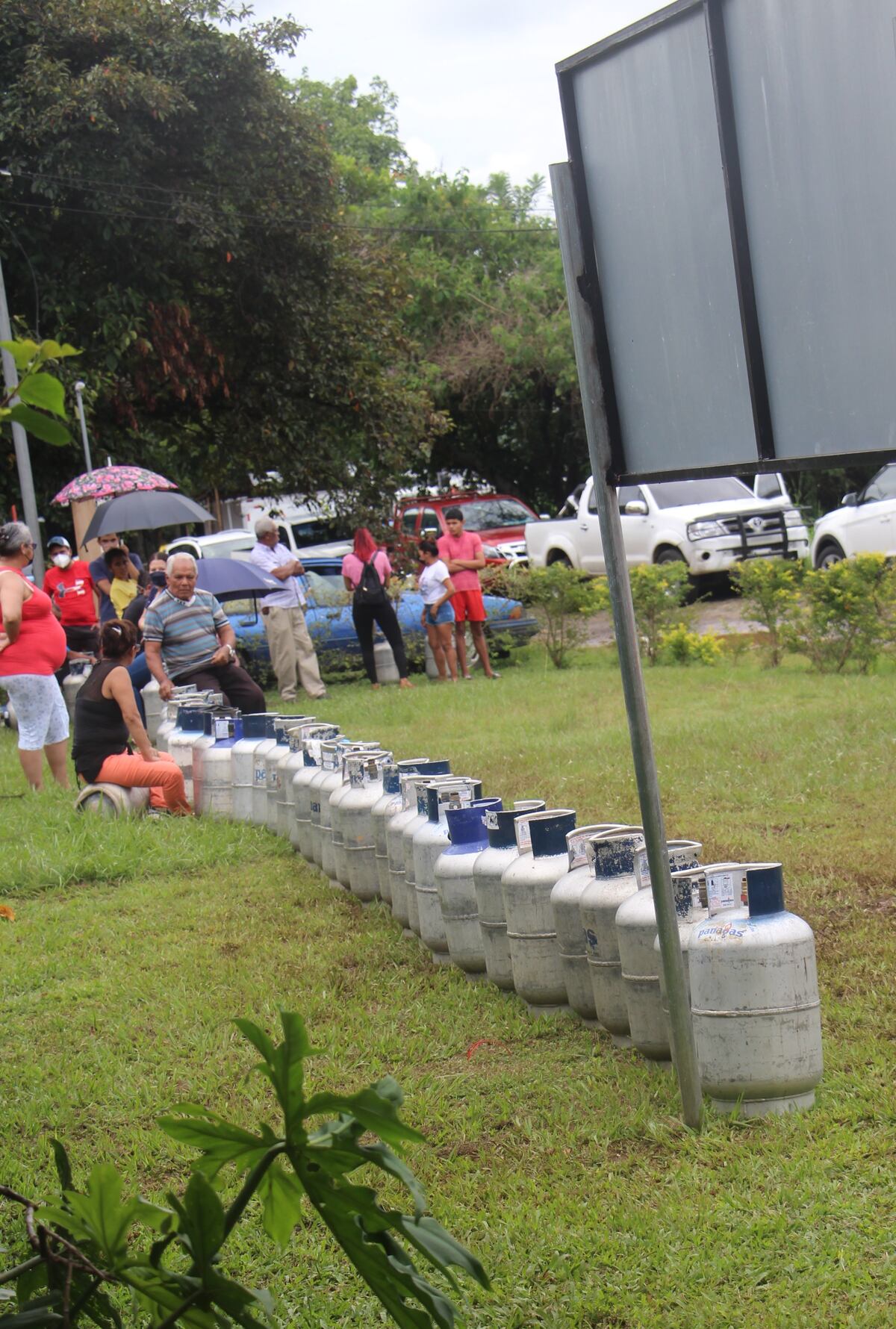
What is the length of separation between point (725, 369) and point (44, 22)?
17.0m

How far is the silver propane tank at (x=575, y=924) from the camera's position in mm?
4336

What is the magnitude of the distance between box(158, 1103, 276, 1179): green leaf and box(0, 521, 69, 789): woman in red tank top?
8.15 meters

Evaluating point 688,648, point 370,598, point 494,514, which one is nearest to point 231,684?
point 370,598

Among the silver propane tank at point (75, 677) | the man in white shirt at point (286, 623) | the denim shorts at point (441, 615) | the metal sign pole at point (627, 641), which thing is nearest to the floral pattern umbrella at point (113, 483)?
the man in white shirt at point (286, 623)

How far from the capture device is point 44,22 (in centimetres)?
1759

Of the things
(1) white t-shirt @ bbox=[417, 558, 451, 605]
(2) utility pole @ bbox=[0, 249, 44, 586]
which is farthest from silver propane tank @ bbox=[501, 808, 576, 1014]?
(2) utility pole @ bbox=[0, 249, 44, 586]

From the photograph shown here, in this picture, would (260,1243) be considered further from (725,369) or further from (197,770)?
(197,770)

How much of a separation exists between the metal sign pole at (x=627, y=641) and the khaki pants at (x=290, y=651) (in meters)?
11.2

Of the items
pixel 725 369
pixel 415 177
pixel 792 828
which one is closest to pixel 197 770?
pixel 792 828

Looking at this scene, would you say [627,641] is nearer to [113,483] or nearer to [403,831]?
[403,831]

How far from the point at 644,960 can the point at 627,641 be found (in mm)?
957

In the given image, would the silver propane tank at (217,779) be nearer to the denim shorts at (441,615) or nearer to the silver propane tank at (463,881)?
the silver propane tank at (463,881)

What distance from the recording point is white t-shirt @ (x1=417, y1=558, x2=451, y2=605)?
49.0ft

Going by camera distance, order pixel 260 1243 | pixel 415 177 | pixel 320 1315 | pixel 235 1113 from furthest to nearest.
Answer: pixel 415 177 < pixel 235 1113 < pixel 260 1243 < pixel 320 1315
